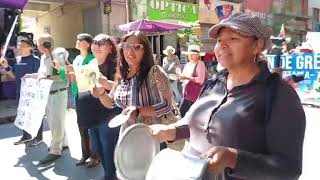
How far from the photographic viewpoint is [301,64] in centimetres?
1198

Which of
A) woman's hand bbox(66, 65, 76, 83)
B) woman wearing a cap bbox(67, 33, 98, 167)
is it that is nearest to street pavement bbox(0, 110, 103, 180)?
woman wearing a cap bbox(67, 33, 98, 167)

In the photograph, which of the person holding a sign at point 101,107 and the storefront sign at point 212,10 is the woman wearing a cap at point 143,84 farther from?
the storefront sign at point 212,10

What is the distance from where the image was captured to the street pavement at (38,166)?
500 centimetres

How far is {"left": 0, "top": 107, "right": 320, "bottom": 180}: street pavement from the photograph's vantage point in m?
4.96

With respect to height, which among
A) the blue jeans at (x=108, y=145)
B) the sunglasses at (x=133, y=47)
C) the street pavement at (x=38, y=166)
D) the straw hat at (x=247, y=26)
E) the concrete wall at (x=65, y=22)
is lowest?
the street pavement at (x=38, y=166)

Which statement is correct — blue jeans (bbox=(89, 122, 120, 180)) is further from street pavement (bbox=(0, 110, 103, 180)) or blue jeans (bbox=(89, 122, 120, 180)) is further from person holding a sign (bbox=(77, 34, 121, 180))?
street pavement (bbox=(0, 110, 103, 180))

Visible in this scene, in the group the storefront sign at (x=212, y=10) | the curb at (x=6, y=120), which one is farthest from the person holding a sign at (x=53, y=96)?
the storefront sign at (x=212, y=10)

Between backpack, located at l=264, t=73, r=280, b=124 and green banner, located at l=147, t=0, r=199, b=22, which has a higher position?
green banner, located at l=147, t=0, r=199, b=22

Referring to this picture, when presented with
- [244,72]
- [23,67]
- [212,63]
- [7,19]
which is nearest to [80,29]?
[212,63]

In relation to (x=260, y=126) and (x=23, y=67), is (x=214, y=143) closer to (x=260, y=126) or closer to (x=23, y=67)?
(x=260, y=126)

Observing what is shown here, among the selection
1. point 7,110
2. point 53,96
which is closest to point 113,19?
point 7,110

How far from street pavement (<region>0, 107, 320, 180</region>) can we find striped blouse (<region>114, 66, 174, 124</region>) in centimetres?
206

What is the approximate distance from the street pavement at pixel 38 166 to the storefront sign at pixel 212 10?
1728 cm

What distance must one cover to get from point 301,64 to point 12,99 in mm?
8772
